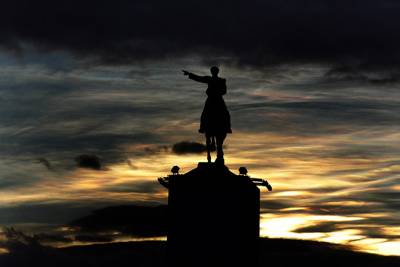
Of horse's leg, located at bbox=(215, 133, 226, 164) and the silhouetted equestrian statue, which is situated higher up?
the silhouetted equestrian statue

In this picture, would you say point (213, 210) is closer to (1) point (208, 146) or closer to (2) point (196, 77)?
(1) point (208, 146)

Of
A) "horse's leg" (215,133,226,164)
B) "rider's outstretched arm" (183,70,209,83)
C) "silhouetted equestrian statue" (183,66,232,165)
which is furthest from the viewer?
"horse's leg" (215,133,226,164)

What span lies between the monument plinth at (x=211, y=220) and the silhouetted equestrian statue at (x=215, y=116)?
3.25ft

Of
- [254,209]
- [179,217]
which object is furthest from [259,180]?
[179,217]

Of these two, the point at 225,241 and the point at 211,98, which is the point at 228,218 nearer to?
the point at 225,241

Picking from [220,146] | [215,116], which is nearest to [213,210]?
[220,146]

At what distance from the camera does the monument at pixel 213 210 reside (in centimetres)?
3856

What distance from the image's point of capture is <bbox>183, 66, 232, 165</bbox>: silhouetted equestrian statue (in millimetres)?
38750

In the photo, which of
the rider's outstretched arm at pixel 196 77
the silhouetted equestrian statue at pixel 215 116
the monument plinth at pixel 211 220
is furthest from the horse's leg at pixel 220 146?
the rider's outstretched arm at pixel 196 77

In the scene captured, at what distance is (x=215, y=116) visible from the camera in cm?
3897

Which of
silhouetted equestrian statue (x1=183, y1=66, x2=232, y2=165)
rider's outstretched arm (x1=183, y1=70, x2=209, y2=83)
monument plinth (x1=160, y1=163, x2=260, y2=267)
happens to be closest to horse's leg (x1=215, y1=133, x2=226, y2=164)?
silhouetted equestrian statue (x1=183, y1=66, x2=232, y2=165)

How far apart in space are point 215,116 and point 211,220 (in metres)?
4.12

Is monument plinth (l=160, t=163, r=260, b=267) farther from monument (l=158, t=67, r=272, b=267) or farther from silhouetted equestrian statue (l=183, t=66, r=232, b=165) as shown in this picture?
silhouetted equestrian statue (l=183, t=66, r=232, b=165)

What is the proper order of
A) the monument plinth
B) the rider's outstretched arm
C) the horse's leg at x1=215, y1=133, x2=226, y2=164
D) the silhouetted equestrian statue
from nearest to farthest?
1. the rider's outstretched arm
2. the monument plinth
3. the silhouetted equestrian statue
4. the horse's leg at x1=215, y1=133, x2=226, y2=164
